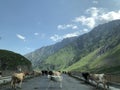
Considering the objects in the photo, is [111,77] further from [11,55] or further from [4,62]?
[11,55]

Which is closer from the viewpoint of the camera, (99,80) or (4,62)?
(99,80)

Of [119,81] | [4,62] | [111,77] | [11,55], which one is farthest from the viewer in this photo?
[11,55]

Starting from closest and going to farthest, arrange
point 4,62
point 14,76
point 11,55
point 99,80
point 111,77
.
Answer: point 14,76 → point 99,80 → point 111,77 → point 4,62 → point 11,55

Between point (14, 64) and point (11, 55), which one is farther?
point (11, 55)

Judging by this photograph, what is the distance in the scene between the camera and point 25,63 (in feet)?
577

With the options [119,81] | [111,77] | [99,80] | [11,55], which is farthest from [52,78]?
[11,55]

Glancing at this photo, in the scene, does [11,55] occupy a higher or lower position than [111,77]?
higher

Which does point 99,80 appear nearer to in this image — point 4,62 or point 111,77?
point 111,77

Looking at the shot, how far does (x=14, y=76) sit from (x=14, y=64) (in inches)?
5030

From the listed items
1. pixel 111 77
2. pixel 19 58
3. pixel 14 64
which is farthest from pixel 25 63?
pixel 111 77

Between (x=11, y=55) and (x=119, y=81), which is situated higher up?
(x=11, y=55)

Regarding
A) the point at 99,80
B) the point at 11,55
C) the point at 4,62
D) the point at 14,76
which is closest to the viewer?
the point at 14,76

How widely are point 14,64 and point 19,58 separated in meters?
16.7

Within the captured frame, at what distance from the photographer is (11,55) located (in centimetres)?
16825
